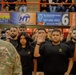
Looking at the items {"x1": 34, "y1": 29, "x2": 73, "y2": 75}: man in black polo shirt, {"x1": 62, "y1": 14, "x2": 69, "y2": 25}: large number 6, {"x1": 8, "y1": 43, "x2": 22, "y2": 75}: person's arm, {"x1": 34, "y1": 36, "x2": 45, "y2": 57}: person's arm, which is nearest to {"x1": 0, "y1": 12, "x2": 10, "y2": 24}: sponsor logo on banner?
{"x1": 62, "y1": 14, "x2": 69, "y2": 25}: large number 6

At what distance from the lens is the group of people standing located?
21.8 feet

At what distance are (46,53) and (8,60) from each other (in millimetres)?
3077

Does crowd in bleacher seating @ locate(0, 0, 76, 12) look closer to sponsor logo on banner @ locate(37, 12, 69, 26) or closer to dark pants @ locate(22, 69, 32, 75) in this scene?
sponsor logo on banner @ locate(37, 12, 69, 26)

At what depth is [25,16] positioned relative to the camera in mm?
13461

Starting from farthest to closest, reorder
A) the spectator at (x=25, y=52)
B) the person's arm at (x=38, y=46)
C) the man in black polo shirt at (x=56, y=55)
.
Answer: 1. the person's arm at (x=38, y=46)
2. the spectator at (x=25, y=52)
3. the man in black polo shirt at (x=56, y=55)

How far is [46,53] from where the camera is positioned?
670 centimetres

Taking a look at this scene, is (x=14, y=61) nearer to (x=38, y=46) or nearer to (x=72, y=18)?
(x=38, y=46)

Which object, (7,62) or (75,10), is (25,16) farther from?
(7,62)

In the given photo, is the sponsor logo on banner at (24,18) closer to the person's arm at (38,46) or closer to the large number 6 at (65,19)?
the large number 6 at (65,19)

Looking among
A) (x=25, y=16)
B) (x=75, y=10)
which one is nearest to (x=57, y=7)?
(x=75, y=10)

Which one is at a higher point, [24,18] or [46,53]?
[46,53]

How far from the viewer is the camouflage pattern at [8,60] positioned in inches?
144

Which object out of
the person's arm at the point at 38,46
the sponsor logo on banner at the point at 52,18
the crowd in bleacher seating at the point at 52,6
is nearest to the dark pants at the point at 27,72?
the person's arm at the point at 38,46

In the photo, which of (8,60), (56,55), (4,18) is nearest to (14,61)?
(8,60)
